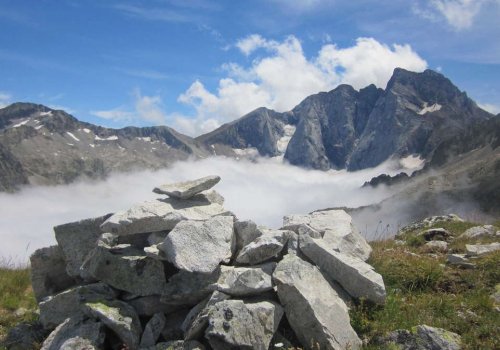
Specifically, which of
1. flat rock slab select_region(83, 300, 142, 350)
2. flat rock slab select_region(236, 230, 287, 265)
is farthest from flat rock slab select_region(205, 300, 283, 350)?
flat rock slab select_region(83, 300, 142, 350)

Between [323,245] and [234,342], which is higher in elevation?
[323,245]

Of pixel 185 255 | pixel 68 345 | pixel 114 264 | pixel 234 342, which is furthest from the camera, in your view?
pixel 114 264

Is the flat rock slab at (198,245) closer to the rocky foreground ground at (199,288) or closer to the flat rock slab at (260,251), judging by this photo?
the rocky foreground ground at (199,288)

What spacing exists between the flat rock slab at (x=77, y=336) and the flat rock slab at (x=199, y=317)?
2.16m

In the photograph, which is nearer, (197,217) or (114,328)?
(114,328)

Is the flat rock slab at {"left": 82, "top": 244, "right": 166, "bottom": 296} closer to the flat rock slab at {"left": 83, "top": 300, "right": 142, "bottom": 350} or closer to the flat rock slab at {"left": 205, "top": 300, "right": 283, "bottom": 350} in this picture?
the flat rock slab at {"left": 83, "top": 300, "right": 142, "bottom": 350}

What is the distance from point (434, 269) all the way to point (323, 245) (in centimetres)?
373

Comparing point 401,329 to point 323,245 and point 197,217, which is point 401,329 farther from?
point 197,217

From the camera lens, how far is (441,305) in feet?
40.0

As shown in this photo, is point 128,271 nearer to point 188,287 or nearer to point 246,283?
point 188,287

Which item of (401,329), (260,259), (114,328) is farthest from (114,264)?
(401,329)

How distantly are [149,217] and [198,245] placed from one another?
7.57 feet

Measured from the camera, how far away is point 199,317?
11273mm

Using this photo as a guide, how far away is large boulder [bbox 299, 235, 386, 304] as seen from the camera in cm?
1233
